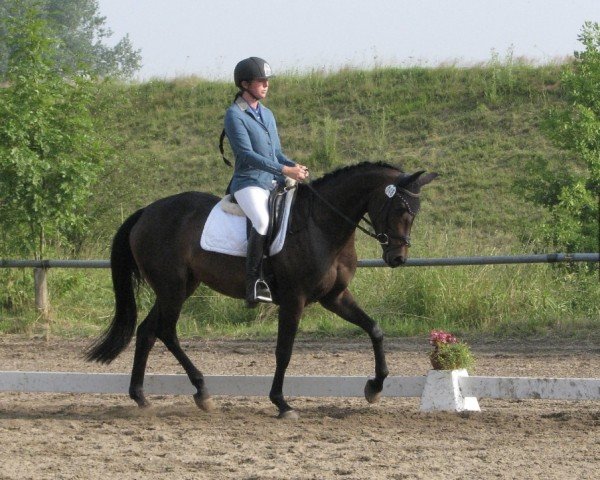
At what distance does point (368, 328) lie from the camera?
6984 mm

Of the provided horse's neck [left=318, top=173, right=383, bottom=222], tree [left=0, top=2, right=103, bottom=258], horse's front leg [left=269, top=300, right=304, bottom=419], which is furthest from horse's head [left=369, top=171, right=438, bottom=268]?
tree [left=0, top=2, right=103, bottom=258]

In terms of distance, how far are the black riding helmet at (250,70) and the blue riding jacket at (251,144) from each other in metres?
0.16

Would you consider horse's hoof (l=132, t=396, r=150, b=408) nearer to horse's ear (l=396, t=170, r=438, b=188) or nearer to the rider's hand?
the rider's hand

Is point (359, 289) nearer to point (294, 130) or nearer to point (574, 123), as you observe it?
point (574, 123)

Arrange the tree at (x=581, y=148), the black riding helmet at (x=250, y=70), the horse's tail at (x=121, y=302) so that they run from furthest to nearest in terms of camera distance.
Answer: the tree at (x=581, y=148), the horse's tail at (x=121, y=302), the black riding helmet at (x=250, y=70)

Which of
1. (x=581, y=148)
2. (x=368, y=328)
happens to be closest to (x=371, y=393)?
(x=368, y=328)

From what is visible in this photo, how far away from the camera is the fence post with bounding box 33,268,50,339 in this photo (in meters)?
11.5

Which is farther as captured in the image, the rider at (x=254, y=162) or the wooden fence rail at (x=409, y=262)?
the wooden fence rail at (x=409, y=262)

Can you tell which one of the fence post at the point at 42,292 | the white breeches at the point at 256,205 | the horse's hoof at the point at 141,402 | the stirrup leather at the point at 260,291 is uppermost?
the white breeches at the point at 256,205

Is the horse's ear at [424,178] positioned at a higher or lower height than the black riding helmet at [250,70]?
lower

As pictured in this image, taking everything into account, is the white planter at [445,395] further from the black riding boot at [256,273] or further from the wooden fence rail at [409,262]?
the wooden fence rail at [409,262]

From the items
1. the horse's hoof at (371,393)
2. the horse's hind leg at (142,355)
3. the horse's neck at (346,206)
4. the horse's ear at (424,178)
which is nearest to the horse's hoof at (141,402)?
the horse's hind leg at (142,355)

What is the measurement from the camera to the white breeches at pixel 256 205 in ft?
22.5

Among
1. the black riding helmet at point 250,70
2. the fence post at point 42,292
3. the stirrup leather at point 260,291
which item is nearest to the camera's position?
the stirrup leather at point 260,291
